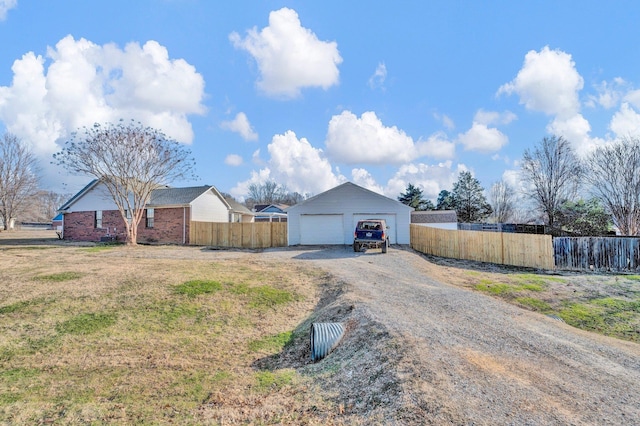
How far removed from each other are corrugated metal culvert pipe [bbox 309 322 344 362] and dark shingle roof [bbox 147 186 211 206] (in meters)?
20.3

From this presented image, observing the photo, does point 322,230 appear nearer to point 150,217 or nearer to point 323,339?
point 150,217

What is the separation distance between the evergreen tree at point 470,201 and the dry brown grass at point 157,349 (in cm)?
3977

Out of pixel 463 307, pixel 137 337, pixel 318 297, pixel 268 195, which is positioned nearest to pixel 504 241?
pixel 463 307

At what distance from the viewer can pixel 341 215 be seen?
21594mm

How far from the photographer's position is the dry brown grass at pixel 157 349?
3.74 m

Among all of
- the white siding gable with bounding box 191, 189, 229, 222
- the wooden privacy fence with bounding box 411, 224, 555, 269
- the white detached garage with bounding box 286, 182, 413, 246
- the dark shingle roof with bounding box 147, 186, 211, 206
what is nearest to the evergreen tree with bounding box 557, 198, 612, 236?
the wooden privacy fence with bounding box 411, 224, 555, 269

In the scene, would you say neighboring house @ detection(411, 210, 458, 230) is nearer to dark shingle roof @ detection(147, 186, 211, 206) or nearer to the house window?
dark shingle roof @ detection(147, 186, 211, 206)

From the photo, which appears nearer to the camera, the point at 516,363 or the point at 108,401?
the point at 108,401

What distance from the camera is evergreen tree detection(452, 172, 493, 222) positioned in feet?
→ 147

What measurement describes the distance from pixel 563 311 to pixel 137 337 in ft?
36.1

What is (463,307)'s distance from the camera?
25.9 feet

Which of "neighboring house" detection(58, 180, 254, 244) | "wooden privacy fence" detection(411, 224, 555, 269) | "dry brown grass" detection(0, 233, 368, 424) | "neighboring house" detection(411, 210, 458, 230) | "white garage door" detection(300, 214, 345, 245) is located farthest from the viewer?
"neighboring house" detection(411, 210, 458, 230)

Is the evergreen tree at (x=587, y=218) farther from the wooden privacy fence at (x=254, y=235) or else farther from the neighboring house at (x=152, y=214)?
the neighboring house at (x=152, y=214)

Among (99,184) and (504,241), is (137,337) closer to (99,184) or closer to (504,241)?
(504,241)
